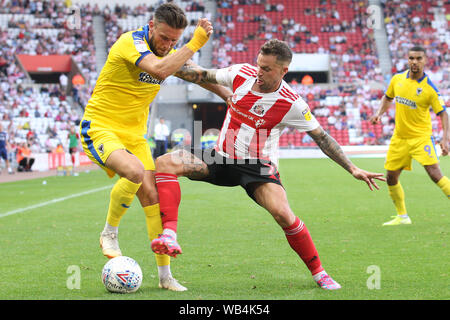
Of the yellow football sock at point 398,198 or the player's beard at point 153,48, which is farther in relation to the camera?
the yellow football sock at point 398,198

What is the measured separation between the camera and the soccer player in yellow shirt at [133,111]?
486 centimetres

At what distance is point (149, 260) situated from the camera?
6.25 m

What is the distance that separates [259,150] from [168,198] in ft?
3.22

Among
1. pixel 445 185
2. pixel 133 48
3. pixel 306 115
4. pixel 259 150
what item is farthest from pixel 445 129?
pixel 133 48

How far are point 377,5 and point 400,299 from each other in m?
41.9

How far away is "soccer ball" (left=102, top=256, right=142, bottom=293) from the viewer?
4.76 m

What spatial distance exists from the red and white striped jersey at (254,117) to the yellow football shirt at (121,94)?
0.73 m

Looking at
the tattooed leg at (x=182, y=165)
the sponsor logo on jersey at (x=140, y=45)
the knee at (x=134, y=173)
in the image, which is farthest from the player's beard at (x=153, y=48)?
the knee at (x=134, y=173)

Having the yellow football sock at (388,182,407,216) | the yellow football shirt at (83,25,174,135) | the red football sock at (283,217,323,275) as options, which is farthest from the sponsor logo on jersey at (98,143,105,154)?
the yellow football sock at (388,182,407,216)

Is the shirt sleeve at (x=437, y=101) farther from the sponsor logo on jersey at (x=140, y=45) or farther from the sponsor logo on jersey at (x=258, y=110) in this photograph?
the sponsor logo on jersey at (x=140, y=45)

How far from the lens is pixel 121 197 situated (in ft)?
17.4
